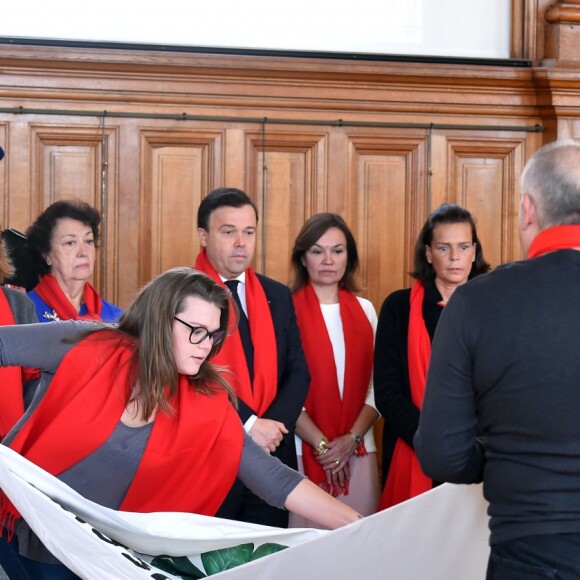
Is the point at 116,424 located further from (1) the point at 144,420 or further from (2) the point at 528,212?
(2) the point at 528,212

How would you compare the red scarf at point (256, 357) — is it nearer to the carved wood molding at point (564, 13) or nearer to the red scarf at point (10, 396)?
the red scarf at point (10, 396)

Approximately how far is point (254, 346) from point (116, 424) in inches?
39.6

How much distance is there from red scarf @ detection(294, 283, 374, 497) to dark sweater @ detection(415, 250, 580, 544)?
1.85 meters

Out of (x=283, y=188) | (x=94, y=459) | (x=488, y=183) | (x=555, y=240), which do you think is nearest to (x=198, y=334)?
(x=94, y=459)

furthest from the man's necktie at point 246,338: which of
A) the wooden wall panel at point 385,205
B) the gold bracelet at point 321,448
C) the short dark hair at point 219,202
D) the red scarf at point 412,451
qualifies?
the wooden wall panel at point 385,205

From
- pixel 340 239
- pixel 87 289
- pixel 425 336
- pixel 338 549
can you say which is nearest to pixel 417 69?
pixel 340 239

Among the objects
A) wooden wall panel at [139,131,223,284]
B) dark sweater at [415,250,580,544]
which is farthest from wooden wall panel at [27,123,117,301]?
dark sweater at [415,250,580,544]

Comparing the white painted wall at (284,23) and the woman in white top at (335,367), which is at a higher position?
the white painted wall at (284,23)

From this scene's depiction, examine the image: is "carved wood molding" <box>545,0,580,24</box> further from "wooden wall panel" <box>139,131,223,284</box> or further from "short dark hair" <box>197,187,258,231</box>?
"short dark hair" <box>197,187,258,231</box>

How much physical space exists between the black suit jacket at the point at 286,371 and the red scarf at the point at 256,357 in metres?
0.02

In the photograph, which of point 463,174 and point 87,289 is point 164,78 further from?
point 463,174

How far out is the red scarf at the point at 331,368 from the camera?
3.62 meters

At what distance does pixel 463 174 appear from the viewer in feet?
14.8

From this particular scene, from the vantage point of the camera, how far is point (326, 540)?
2.16m
